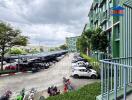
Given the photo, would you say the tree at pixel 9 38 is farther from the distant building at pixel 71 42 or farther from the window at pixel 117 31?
the distant building at pixel 71 42

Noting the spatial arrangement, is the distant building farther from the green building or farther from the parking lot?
the green building

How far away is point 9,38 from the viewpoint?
→ 38.9 m

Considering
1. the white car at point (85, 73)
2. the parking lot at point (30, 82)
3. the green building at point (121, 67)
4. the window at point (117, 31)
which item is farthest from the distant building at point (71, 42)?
the green building at point (121, 67)

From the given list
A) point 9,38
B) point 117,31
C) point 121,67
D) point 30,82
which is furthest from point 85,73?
point 121,67

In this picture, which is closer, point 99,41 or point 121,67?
point 121,67

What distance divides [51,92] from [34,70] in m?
22.1

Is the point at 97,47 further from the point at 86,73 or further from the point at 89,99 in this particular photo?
the point at 89,99

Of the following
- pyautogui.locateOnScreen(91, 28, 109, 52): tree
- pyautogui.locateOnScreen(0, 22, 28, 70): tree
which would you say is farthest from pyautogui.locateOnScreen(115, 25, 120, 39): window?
pyautogui.locateOnScreen(0, 22, 28, 70): tree

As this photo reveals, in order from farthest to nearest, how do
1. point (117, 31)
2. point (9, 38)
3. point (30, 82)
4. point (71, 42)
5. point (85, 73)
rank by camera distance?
point (71, 42)
point (9, 38)
point (117, 31)
point (85, 73)
point (30, 82)

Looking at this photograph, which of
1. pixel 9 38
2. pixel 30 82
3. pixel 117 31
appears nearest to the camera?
pixel 30 82

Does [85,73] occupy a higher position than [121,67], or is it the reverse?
[121,67]

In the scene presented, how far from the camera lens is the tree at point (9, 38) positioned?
3806 centimetres

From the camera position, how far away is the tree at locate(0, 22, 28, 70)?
38.1 meters

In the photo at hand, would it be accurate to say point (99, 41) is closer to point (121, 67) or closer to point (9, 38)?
point (9, 38)
